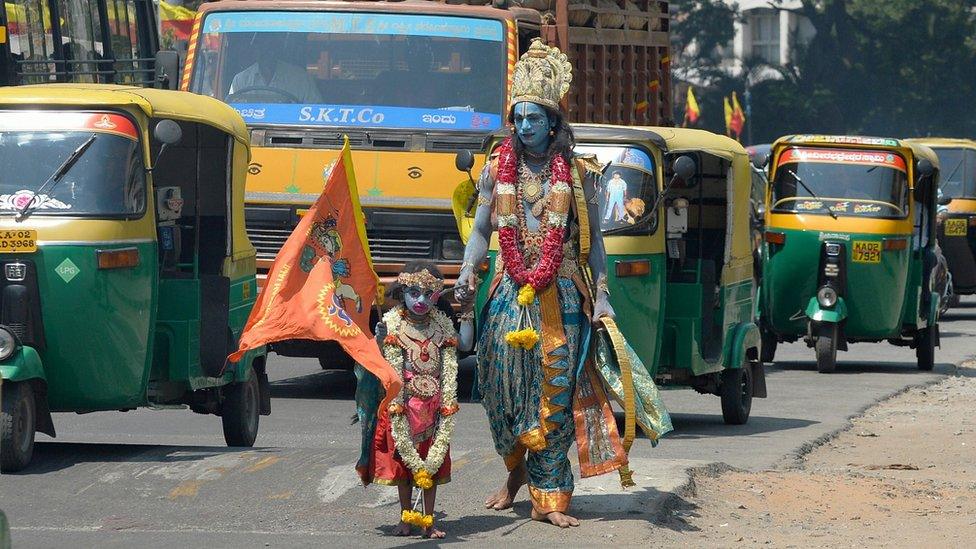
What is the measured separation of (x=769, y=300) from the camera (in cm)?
1814

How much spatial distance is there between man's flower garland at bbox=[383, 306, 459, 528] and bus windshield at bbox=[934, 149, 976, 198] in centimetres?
1875

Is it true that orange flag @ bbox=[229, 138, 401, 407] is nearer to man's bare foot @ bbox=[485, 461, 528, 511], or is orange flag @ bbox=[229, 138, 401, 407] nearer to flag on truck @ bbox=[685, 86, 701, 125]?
man's bare foot @ bbox=[485, 461, 528, 511]

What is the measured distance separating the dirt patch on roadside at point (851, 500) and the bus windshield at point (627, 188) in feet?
6.42

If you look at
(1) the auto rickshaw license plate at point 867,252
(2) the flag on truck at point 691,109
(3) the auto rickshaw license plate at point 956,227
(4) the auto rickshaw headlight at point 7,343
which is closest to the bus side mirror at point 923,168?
(1) the auto rickshaw license plate at point 867,252

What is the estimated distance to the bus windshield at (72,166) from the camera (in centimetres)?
959

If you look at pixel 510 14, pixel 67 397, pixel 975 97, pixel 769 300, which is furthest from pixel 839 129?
pixel 67 397

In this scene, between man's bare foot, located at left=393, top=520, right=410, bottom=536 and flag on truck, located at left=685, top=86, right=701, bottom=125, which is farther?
flag on truck, located at left=685, top=86, right=701, bottom=125

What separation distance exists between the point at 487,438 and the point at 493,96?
3392 mm

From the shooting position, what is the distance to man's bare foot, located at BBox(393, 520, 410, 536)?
7.62m

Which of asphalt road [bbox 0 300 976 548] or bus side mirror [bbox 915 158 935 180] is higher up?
bus side mirror [bbox 915 158 935 180]

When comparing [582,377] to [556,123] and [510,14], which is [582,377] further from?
[510,14]

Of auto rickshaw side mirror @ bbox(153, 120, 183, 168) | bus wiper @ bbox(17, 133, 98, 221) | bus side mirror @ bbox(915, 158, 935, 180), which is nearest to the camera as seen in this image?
bus wiper @ bbox(17, 133, 98, 221)

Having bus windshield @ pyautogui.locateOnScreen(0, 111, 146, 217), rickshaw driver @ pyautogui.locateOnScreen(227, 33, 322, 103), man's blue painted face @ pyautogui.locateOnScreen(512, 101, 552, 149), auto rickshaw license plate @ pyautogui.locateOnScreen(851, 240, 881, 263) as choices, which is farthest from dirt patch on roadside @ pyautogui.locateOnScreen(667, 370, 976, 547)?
rickshaw driver @ pyautogui.locateOnScreen(227, 33, 322, 103)

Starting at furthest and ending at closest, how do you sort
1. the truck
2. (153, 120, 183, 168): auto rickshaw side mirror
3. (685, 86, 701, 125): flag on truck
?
(685, 86, 701, 125): flag on truck, the truck, (153, 120, 183, 168): auto rickshaw side mirror
